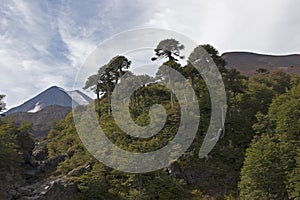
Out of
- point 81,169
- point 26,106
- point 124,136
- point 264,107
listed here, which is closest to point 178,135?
→ point 124,136

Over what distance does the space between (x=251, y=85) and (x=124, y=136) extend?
16306mm

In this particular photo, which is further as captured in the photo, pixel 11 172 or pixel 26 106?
pixel 26 106

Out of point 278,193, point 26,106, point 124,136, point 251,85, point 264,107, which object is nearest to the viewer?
point 278,193

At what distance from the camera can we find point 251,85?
118 ft

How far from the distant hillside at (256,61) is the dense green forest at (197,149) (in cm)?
2671

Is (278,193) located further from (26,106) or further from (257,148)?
(26,106)

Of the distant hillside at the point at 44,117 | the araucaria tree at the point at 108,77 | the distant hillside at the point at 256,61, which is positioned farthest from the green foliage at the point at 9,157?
the distant hillside at the point at 256,61

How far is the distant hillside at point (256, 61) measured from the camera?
65.0 metres

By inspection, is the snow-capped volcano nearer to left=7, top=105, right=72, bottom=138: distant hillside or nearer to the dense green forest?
left=7, top=105, right=72, bottom=138: distant hillside

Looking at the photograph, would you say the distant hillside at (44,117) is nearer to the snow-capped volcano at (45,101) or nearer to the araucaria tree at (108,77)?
the araucaria tree at (108,77)

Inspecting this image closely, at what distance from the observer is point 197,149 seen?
2808cm

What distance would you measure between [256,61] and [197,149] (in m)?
45.4

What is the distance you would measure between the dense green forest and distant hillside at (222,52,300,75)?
26.7 m

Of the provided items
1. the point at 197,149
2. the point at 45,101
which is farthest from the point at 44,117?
the point at 45,101
